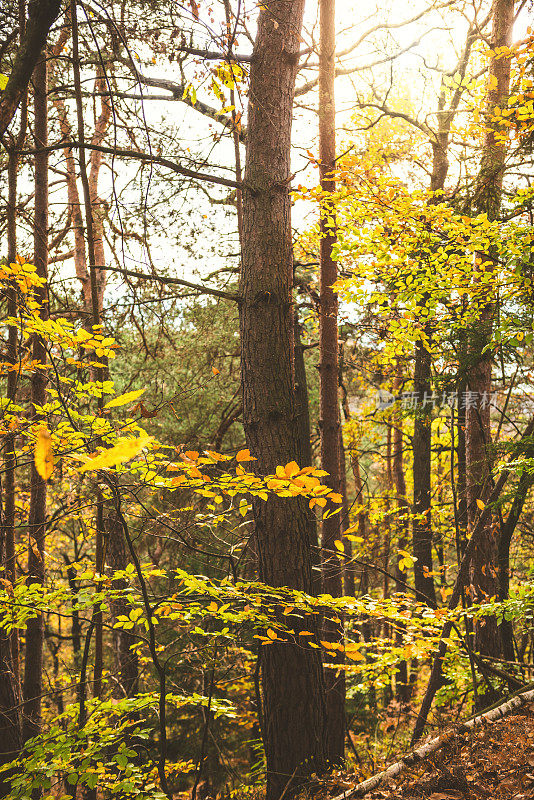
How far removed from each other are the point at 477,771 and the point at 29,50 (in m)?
3.64

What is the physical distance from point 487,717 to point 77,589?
2.80 meters

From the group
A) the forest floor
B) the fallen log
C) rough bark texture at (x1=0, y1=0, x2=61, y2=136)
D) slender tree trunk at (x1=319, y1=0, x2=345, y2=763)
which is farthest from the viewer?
slender tree trunk at (x1=319, y1=0, x2=345, y2=763)

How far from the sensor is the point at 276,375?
3.83 metres

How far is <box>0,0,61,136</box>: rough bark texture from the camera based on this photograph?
155 centimetres

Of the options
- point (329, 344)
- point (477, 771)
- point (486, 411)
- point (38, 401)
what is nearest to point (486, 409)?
point (486, 411)

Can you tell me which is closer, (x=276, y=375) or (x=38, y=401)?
(x=276, y=375)

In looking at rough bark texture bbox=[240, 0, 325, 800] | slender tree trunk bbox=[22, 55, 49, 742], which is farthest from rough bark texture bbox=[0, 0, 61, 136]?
slender tree trunk bbox=[22, 55, 49, 742]

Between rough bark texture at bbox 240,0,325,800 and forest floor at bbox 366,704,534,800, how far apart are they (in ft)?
2.86

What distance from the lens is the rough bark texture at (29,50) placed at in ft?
5.09

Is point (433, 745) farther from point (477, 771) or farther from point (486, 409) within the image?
point (486, 409)

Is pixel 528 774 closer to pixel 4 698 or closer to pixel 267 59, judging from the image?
pixel 4 698

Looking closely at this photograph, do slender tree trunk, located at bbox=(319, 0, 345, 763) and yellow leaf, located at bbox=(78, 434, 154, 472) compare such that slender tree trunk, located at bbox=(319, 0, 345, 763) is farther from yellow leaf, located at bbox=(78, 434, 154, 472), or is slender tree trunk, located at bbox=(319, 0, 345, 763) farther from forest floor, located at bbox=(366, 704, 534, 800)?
yellow leaf, located at bbox=(78, 434, 154, 472)

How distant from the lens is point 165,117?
6863mm

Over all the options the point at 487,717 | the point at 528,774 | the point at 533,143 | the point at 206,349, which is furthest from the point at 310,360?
the point at 528,774
